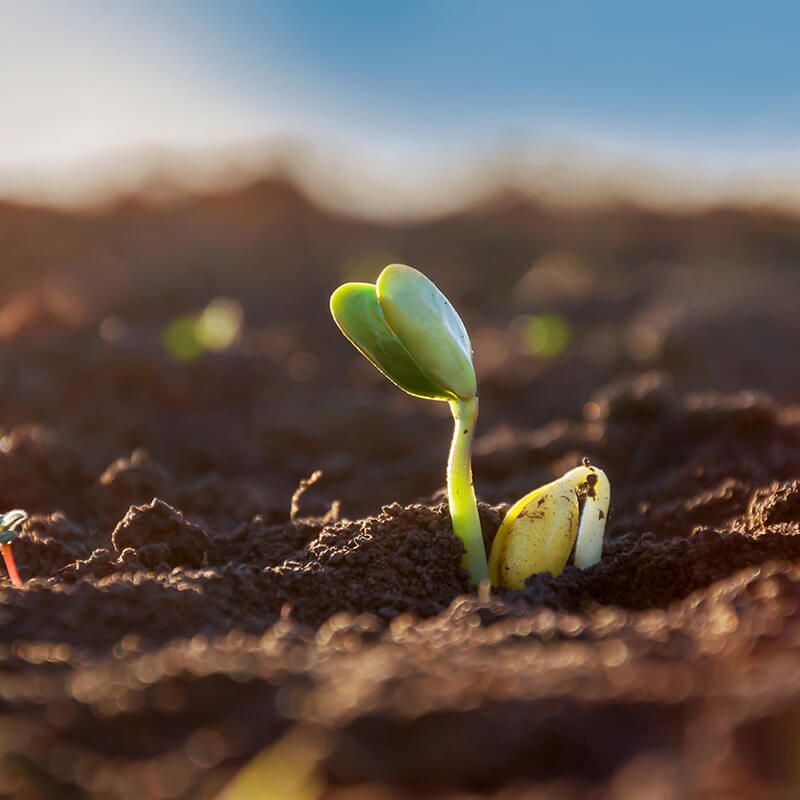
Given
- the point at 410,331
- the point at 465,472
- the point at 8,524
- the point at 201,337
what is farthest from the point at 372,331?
the point at 201,337

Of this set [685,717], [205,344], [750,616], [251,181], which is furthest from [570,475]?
[251,181]

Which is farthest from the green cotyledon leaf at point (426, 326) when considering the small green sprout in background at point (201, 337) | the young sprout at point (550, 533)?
the small green sprout in background at point (201, 337)

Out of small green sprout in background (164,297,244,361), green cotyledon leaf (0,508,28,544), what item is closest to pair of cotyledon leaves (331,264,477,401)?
green cotyledon leaf (0,508,28,544)

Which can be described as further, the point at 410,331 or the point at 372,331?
the point at 372,331

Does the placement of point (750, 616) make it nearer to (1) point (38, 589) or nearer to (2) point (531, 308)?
(1) point (38, 589)

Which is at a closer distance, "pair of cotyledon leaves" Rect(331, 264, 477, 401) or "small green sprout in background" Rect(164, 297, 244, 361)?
"pair of cotyledon leaves" Rect(331, 264, 477, 401)

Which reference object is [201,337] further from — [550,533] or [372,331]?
[550,533]

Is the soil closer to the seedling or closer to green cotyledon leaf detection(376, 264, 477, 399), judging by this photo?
the seedling
